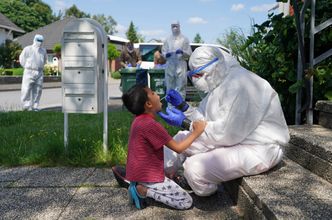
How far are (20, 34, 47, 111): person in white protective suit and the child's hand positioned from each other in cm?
765

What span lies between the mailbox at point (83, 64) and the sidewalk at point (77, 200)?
0.81 m

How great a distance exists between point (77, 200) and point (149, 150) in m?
0.81

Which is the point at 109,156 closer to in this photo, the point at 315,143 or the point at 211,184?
the point at 211,184

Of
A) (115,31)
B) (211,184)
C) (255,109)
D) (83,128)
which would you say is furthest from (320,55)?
(115,31)

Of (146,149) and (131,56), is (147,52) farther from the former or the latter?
(146,149)

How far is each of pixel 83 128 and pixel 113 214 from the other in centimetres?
300

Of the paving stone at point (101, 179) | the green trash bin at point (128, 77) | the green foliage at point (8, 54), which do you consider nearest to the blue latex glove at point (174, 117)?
the paving stone at point (101, 179)

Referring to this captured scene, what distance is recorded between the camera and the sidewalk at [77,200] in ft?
9.72

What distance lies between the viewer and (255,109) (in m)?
2.94

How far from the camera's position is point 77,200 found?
3.27m

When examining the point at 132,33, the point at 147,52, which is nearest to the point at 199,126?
the point at 147,52

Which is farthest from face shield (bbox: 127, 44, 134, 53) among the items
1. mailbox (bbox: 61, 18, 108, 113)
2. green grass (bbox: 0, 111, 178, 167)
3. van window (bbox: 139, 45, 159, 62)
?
mailbox (bbox: 61, 18, 108, 113)

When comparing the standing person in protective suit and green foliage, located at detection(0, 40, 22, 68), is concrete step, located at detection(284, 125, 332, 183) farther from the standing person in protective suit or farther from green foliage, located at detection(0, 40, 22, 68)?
green foliage, located at detection(0, 40, 22, 68)

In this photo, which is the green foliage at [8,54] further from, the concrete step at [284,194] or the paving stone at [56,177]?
the concrete step at [284,194]
